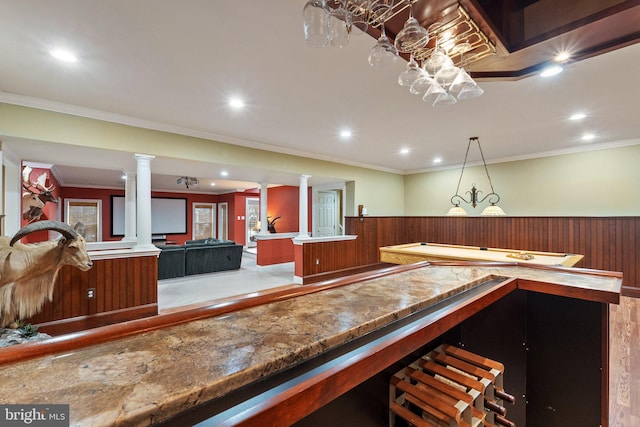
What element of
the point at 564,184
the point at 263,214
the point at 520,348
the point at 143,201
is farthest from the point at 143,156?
the point at 564,184

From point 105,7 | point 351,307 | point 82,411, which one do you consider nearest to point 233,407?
point 82,411

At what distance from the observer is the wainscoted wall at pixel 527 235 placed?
14.2 ft

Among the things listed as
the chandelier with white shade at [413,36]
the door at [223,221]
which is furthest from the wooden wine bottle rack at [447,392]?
the door at [223,221]

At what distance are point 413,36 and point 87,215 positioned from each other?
10355 millimetres

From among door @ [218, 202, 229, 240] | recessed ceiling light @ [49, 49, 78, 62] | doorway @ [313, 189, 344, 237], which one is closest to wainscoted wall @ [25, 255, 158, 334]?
recessed ceiling light @ [49, 49, 78, 62]

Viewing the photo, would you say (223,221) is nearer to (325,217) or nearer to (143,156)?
(325,217)

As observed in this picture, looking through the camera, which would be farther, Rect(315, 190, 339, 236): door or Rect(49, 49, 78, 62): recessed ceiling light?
Rect(315, 190, 339, 236): door

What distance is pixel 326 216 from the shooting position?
25.8 feet

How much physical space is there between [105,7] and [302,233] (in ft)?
14.9

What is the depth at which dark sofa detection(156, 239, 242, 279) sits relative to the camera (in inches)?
213

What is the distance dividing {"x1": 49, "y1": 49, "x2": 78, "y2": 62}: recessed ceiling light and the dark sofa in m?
3.89

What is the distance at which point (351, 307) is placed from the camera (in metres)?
0.97

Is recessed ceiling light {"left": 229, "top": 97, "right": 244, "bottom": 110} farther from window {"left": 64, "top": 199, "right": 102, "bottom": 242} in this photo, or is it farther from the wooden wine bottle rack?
window {"left": 64, "top": 199, "right": 102, "bottom": 242}

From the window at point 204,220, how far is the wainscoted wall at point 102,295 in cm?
723
